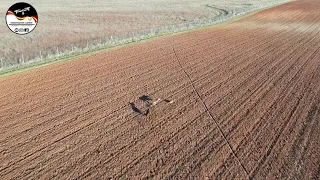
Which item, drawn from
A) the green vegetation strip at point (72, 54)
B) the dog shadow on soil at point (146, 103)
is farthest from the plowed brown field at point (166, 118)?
the green vegetation strip at point (72, 54)

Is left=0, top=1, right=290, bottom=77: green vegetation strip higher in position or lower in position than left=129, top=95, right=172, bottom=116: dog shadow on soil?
lower

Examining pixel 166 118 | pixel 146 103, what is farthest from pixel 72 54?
pixel 166 118

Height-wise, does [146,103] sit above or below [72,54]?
above

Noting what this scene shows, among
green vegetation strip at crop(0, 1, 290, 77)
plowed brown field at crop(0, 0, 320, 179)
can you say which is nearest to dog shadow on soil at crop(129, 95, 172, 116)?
plowed brown field at crop(0, 0, 320, 179)

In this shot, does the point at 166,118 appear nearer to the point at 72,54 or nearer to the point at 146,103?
the point at 146,103

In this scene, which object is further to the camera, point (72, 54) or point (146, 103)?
point (72, 54)

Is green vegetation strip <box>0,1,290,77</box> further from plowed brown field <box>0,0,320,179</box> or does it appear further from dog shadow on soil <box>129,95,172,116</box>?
dog shadow on soil <box>129,95,172,116</box>

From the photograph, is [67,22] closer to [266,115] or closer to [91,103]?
[91,103]

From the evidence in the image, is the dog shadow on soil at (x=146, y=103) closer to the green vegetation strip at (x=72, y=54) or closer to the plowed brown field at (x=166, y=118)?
the plowed brown field at (x=166, y=118)
